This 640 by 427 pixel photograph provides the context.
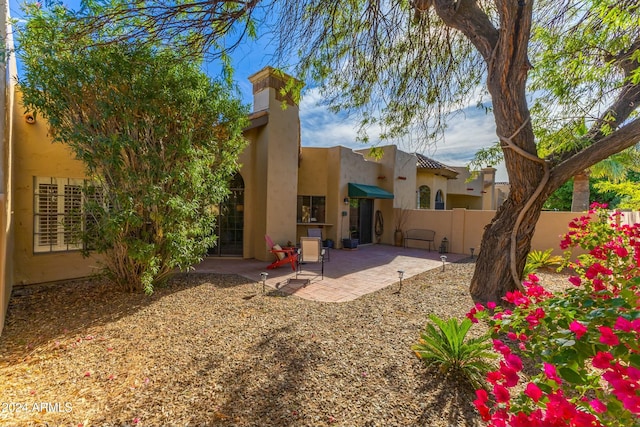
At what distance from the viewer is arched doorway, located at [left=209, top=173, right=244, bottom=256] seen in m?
11.0

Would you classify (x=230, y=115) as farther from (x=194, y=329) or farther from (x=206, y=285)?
(x=194, y=329)

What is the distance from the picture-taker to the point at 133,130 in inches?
223

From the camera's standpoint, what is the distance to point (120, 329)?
183 inches

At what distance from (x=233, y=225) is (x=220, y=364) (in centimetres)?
802

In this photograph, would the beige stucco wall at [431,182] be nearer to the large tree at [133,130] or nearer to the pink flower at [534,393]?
the large tree at [133,130]

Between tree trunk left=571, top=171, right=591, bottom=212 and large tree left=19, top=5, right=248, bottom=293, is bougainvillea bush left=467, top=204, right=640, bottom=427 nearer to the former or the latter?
large tree left=19, top=5, right=248, bottom=293

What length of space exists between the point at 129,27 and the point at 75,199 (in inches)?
215

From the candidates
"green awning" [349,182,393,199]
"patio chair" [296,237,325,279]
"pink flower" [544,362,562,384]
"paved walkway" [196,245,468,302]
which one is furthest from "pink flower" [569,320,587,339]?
"green awning" [349,182,393,199]

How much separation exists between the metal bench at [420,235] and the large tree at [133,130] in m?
12.0

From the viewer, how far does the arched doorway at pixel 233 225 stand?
36.2 ft

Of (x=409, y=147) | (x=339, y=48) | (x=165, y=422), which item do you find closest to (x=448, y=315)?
(x=409, y=147)

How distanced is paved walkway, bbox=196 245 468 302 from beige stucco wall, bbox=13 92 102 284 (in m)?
3.85

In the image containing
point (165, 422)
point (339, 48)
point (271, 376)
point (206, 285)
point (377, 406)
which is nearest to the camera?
point (165, 422)

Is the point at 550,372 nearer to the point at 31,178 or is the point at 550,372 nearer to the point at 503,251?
the point at 503,251
